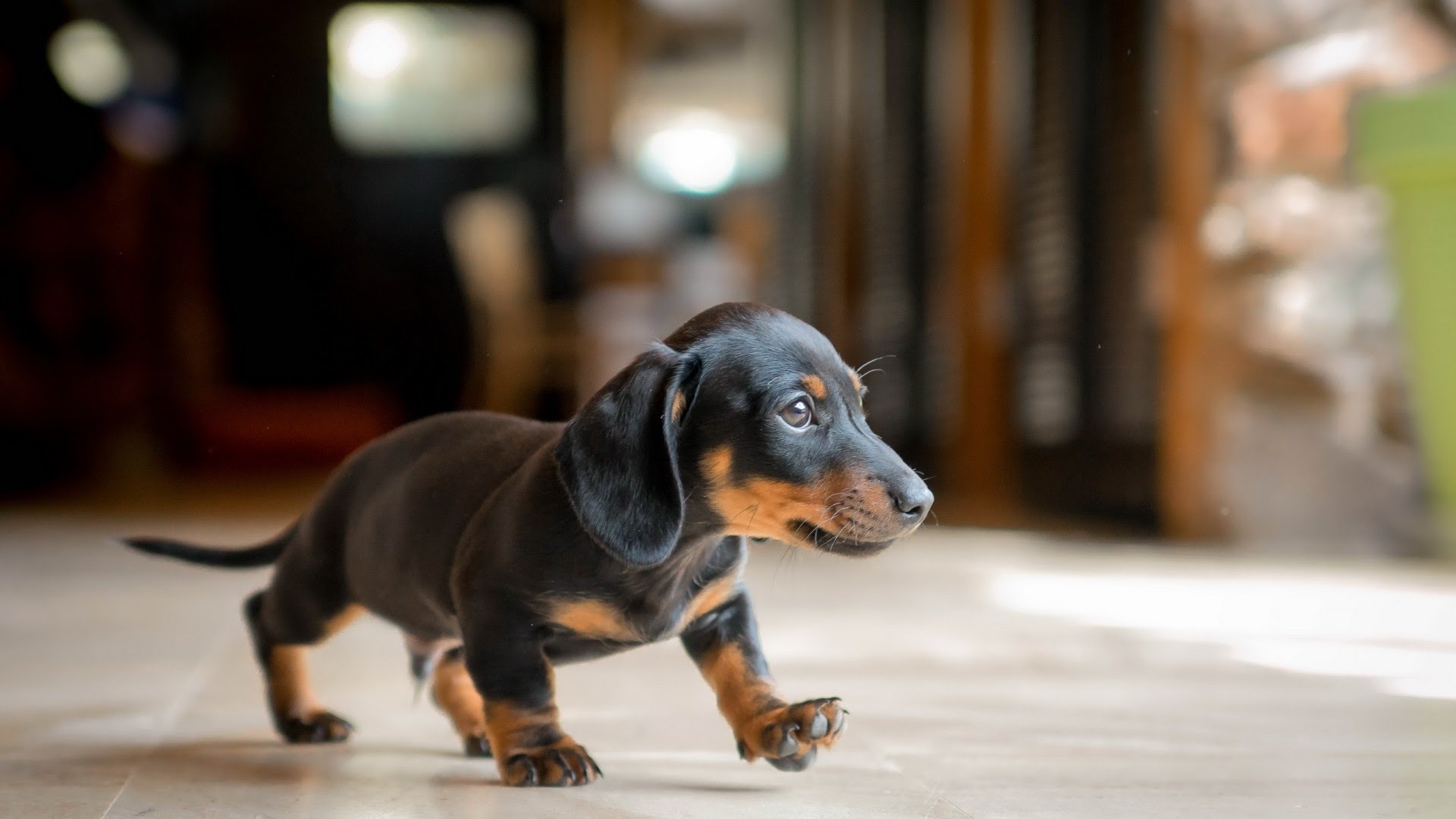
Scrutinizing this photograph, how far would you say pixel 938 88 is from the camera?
5391mm

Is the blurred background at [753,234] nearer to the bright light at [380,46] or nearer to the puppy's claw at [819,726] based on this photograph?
the bright light at [380,46]

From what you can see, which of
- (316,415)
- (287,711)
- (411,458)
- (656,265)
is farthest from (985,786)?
(656,265)

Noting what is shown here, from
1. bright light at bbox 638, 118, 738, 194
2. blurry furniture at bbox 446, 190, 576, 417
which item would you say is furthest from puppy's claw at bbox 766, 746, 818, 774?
bright light at bbox 638, 118, 738, 194

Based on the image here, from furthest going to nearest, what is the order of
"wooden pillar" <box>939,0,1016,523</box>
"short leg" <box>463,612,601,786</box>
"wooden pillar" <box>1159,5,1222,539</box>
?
1. "wooden pillar" <box>939,0,1016,523</box>
2. "wooden pillar" <box>1159,5,1222,539</box>
3. "short leg" <box>463,612,601,786</box>

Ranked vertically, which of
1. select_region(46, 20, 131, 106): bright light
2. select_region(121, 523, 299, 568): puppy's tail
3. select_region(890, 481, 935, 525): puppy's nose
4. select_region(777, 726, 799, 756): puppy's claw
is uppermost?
select_region(46, 20, 131, 106): bright light

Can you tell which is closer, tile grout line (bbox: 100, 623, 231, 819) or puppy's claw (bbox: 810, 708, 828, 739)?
puppy's claw (bbox: 810, 708, 828, 739)

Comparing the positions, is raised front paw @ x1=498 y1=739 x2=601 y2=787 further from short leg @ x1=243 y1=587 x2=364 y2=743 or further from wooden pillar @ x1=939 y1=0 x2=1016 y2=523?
wooden pillar @ x1=939 y1=0 x2=1016 y2=523

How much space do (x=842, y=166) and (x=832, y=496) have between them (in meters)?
5.35

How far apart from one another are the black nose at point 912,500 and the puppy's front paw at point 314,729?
29.4 inches

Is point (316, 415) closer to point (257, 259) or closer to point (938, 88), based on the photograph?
point (938, 88)

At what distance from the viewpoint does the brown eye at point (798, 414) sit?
1.25 meters

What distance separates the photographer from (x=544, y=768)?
133 centimetres

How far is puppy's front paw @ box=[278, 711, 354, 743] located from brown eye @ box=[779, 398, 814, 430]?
69cm

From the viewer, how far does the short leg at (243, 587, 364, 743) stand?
1.58 m
